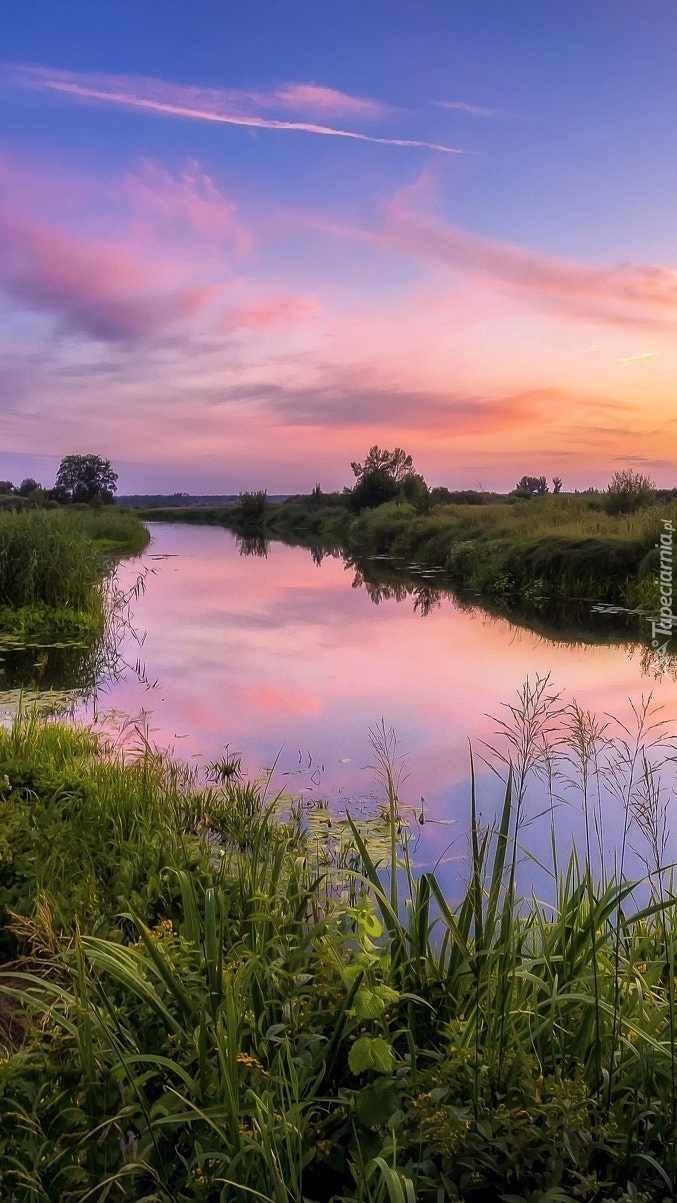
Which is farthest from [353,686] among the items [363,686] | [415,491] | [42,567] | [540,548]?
[415,491]

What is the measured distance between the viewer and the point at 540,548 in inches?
752

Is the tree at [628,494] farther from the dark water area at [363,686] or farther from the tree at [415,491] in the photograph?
the tree at [415,491]

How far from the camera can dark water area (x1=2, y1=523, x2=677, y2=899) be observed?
5.82m

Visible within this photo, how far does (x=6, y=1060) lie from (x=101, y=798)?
2.49 meters

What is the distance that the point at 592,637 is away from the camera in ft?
42.7

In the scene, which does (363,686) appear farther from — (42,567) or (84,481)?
(84,481)

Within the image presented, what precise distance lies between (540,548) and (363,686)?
1061 cm

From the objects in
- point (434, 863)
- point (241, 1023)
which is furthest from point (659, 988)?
point (434, 863)

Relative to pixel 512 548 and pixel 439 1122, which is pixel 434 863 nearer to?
pixel 439 1122

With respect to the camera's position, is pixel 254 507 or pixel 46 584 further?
pixel 254 507

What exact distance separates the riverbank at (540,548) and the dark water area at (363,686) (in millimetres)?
1303

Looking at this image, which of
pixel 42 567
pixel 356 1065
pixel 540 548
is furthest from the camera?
pixel 540 548

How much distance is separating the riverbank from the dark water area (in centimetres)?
130

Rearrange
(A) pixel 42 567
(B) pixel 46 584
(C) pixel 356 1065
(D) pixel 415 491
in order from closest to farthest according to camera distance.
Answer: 1. (C) pixel 356 1065
2. (A) pixel 42 567
3. (B) pixel 46 584
4. (D) pixel 415 491
